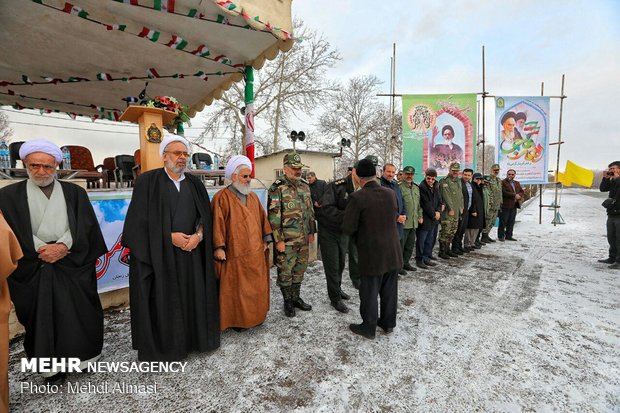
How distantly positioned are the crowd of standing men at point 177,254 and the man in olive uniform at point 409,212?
2.10 metres

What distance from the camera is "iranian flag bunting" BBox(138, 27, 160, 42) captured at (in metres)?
4.12

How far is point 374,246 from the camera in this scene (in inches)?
112

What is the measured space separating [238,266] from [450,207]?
476cm

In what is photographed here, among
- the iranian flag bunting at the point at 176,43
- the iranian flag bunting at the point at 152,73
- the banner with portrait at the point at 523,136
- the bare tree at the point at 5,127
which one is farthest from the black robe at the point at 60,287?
the bare tree at the point at 5,127

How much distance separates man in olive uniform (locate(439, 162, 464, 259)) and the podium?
17.2 feet

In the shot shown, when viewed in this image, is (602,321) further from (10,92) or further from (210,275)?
(10,92)

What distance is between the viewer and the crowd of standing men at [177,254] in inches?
84.1

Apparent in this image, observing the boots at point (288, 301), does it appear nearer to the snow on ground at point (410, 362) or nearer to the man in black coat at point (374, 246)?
the snow on ground at point (410, 362)

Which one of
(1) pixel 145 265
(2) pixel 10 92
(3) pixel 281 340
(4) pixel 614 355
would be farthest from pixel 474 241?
(2) pixel 10 92

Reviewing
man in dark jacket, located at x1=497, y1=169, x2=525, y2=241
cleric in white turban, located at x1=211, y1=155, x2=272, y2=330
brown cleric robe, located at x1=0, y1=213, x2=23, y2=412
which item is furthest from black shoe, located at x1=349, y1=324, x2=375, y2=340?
man in dark jacket, located at x1=497, y1=169, x2=525, y2=241

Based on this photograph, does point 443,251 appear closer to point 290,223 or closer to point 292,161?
point 290,223

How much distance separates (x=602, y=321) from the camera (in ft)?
10.6

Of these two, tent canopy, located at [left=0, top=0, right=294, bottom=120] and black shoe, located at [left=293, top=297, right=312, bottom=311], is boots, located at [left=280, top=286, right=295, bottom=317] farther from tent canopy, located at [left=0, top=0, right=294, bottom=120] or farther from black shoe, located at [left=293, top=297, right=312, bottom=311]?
tent canopy, located at [left=0, top=0, right=294, bottom=120]

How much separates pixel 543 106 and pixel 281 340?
10254 millimetres
